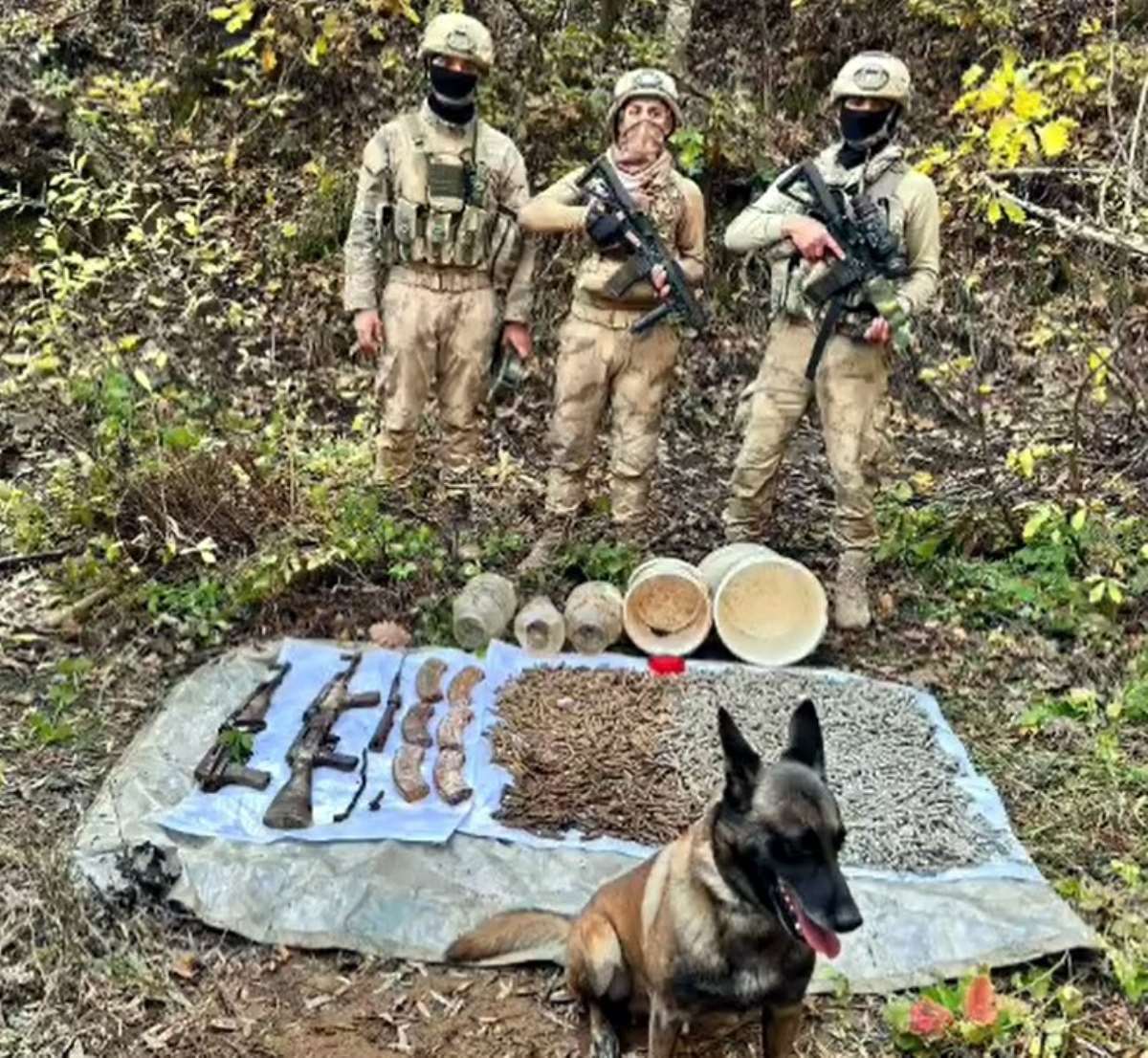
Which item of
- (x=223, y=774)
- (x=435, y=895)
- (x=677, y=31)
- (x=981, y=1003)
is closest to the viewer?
(x=981, y=1003)

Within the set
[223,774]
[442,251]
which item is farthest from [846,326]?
[223,774]

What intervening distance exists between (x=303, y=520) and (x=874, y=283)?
2.81 metres

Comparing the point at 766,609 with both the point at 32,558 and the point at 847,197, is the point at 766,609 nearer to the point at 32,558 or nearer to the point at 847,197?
the point at 847,197

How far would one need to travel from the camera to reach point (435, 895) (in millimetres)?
4316

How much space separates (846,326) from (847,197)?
1.80ft

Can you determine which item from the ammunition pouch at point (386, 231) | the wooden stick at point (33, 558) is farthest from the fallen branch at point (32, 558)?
the ammunition pouch at point (386, 231)

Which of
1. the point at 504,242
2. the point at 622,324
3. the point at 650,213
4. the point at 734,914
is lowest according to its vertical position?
the point at 734,914

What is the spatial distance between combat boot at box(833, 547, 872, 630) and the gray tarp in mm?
1922

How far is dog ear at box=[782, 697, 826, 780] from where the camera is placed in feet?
10.5

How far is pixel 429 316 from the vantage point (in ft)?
20.5

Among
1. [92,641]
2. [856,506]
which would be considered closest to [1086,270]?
[856,506]

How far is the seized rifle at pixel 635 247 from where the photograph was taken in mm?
5750

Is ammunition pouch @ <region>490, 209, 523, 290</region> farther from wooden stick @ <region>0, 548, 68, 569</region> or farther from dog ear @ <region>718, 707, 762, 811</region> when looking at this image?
dog ear @ <region>718, 707, 762, 811</region>

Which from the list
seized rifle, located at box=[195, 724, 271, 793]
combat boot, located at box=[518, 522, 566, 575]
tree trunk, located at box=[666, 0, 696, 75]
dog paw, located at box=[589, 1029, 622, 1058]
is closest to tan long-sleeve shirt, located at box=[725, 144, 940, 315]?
combat boot, located at box=[518, 522, 566, 575]
